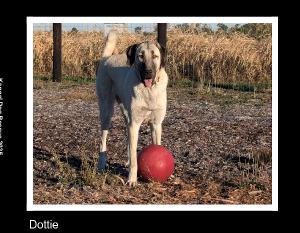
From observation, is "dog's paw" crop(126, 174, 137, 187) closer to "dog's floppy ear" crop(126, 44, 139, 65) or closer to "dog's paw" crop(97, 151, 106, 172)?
"dog's paw" crop(97, 151, 106, 172)

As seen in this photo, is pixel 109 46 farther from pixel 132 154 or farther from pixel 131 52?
pixel 132 154

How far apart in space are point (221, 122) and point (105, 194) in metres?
4.02

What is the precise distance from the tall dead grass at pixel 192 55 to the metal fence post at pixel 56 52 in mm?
→ 723

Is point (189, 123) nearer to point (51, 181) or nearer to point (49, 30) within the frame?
point (51, 181)

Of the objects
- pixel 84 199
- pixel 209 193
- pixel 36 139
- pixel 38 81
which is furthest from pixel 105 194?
pixel 38 81

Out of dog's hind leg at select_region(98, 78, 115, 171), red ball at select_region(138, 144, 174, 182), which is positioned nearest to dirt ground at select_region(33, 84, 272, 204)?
red ball at select_region(138, 144, 174, 182)

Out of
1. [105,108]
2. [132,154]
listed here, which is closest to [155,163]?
[132,154]

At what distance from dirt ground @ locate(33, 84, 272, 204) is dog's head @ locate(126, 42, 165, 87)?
1.27 metres

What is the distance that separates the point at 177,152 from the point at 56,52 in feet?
24.3

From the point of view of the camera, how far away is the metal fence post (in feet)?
50.3

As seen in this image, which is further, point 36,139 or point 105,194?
point 36,139

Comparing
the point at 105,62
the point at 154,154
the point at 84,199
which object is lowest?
the point at 84,199

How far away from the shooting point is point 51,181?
780cm

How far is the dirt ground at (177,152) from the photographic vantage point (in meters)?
7.25
